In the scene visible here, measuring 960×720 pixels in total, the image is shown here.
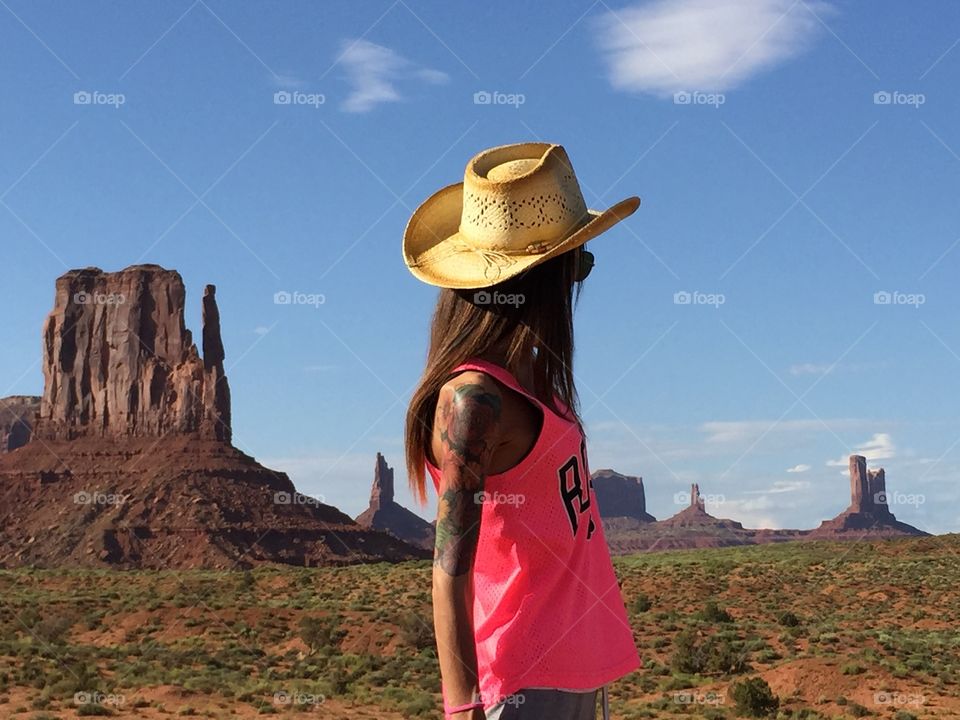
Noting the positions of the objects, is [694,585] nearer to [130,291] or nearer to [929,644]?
[929,644]

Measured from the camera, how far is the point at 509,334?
2547 mm

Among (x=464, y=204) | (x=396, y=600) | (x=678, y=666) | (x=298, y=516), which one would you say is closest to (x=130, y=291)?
(x=298, y=516)

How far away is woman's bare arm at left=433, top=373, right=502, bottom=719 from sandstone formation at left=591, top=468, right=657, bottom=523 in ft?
485

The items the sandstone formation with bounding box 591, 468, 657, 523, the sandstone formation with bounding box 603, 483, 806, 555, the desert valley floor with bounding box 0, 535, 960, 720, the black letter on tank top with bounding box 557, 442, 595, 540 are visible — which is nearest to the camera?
the black letter on tank top with bounding box 557, 442, 595, 540

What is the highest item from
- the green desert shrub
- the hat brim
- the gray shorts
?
the hat brim

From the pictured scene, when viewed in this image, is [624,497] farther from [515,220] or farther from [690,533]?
[515,220]

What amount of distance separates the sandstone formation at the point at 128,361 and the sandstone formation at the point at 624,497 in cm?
6833

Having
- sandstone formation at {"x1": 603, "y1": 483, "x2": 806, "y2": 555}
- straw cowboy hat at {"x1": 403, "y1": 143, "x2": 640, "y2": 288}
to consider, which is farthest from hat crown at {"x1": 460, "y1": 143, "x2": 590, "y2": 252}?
sandstone formation at {"x1": 603, "y1": 483, "x2": 806, "y2": 555}

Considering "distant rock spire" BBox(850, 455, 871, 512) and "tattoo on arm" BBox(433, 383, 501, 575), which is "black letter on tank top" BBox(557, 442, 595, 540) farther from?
"distant rock spire" BBox(850, 455, 871, 512)

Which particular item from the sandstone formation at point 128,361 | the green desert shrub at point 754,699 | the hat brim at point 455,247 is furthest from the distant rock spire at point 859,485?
the hat brim at point 455,247

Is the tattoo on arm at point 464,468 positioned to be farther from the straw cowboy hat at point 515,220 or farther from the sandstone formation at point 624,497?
the sandstone formation at point 624,497

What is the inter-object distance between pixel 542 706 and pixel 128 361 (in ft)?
325

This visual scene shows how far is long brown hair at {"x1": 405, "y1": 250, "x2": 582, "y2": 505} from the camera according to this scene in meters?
2.52

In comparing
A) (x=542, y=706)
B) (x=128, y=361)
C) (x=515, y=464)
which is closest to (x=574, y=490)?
(x=515, y=464)
